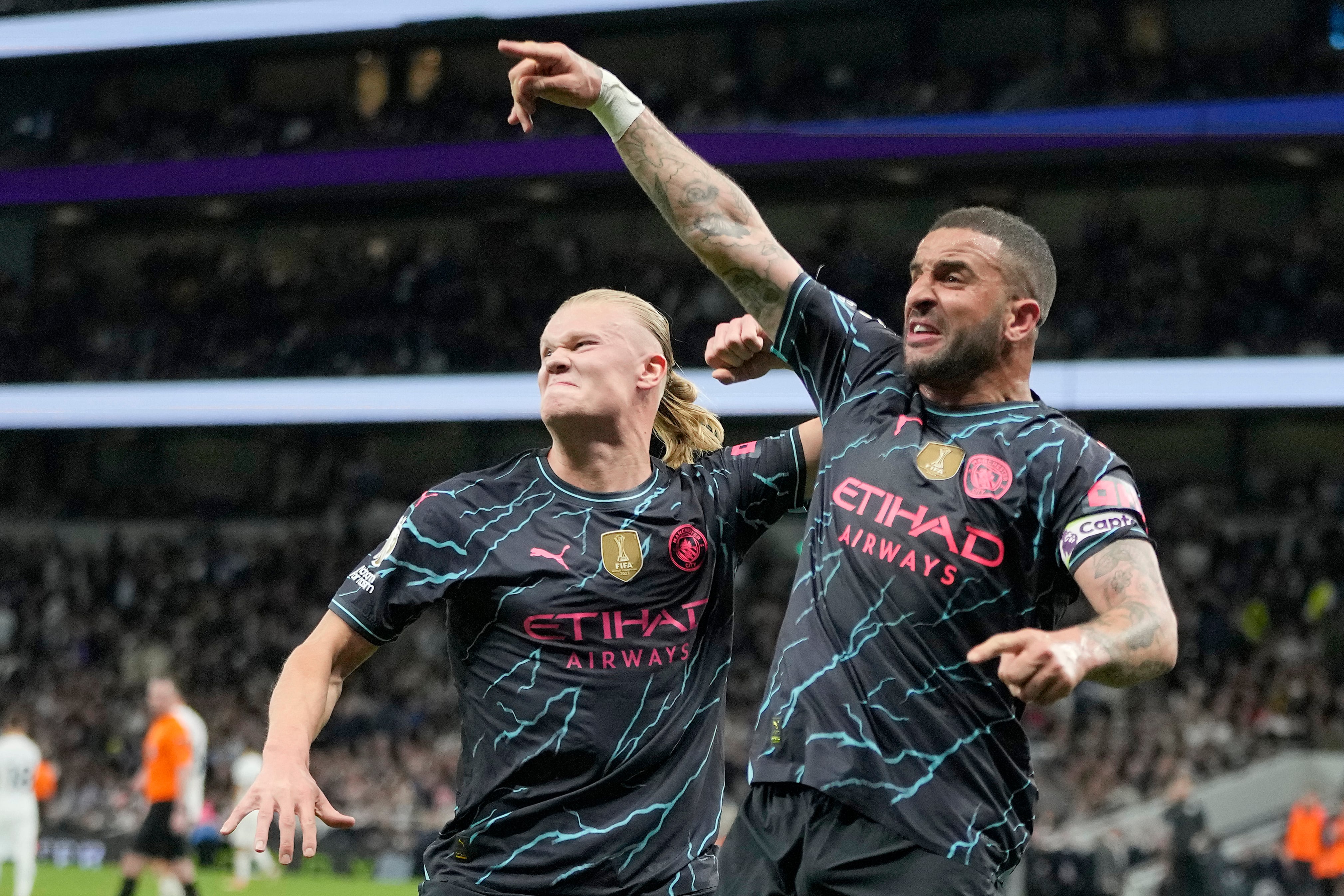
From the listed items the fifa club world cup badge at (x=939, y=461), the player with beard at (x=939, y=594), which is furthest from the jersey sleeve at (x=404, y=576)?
the fifa club world cup badge at (x=939, y=461)

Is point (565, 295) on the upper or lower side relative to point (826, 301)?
lower

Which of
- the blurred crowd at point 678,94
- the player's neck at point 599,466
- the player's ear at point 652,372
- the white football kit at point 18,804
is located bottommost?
the white football kit at point 18,804

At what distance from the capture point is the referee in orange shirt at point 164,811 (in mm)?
11859

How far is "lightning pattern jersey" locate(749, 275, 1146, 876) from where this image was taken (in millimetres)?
2916

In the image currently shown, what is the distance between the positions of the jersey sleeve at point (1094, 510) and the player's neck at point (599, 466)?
1214mm

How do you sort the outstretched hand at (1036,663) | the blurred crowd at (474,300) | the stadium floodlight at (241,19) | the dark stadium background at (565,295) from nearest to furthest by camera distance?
the outstretched hand at (1036,663) → the dark stadium background at (565,295) → the blurred crowd at (474,300) → the stadium floodlight at (241,19)

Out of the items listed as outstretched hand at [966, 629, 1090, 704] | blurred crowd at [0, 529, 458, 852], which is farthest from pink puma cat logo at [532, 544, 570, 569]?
blurred crowd at [0, 529, 458, 852]

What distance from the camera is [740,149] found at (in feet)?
65.7

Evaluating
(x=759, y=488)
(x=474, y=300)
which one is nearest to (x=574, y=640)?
(x=759, y=488)

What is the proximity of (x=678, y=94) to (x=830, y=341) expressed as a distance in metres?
20.6

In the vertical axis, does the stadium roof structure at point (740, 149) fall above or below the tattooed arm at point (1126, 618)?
above

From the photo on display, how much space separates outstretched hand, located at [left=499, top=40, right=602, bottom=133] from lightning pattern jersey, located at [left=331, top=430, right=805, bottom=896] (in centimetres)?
92

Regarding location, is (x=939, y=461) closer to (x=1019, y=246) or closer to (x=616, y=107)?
(x=1019, y=246)

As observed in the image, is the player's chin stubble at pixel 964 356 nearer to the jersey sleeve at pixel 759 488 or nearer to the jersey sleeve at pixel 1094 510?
the jersey sleeve at pixel 1094 510
